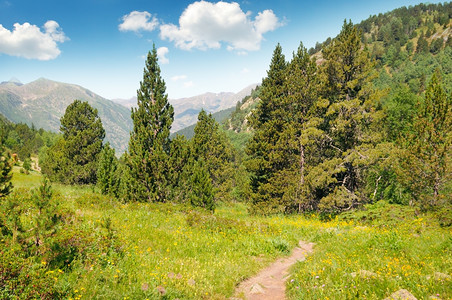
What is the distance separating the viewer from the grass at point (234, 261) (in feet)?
19.1

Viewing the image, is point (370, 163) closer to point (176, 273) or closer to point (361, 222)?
point (361, 222)

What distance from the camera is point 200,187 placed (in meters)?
19.2

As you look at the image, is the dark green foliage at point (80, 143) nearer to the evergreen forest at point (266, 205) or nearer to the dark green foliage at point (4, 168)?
the evergreen forest at point (266, 205)

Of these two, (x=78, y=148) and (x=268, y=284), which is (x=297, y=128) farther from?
(x=78, y=148)

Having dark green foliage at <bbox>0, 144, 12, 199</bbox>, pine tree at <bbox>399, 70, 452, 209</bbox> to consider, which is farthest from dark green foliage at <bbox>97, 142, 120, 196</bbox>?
pine tree at <bbox>399, 70, 452, 209</bbox>

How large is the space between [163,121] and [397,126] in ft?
127

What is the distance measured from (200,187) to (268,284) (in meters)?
12.0

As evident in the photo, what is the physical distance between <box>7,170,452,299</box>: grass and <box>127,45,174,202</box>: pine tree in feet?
17.0

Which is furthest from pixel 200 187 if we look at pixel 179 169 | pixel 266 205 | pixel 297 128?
pixel 297 128

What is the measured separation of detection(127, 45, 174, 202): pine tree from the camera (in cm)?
1847

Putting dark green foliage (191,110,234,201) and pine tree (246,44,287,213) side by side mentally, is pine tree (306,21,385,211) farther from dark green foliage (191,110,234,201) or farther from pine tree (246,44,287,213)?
dark green foliage (191,110,234,201)

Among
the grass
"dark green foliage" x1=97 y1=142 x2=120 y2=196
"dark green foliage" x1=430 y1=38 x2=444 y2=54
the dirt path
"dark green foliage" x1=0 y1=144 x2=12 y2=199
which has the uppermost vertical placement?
"dark green foliage" x1=430 y1=38 x2=444 y2=54

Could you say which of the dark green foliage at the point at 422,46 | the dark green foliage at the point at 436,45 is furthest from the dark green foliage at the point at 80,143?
the dark green foliage at the point at 436,45


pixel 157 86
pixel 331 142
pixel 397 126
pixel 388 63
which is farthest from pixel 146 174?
pixel 388 63
